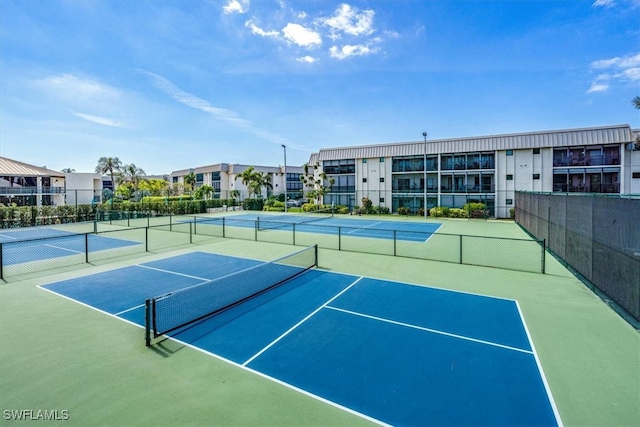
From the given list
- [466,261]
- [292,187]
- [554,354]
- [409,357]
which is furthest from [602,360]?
[292,187]

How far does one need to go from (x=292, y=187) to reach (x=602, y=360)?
2733 inches

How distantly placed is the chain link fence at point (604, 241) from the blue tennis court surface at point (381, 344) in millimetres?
2421

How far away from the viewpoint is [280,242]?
61.1ft

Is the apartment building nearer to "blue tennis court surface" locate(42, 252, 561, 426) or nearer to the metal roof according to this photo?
the metal roof

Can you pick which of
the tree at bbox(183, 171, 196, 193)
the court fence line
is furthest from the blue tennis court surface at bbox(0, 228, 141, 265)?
the tree at bbox(183, 171, 196, 193)

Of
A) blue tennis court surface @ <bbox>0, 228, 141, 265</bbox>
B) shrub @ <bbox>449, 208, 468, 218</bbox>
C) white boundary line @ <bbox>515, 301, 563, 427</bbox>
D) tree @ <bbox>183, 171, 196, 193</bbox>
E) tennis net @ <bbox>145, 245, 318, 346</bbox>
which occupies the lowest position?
white boundary line @ <bbox>515, 301, 563, 427</bbox>

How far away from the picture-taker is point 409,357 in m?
5.91

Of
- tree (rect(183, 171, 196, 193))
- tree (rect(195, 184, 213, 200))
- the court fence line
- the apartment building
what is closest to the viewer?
the court fence line

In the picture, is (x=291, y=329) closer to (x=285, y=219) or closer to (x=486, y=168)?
(x=285, y=219)

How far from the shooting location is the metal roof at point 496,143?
3078 cm

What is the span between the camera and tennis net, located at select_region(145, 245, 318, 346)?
696cm

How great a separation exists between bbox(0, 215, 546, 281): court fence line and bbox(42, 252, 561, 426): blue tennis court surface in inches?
166

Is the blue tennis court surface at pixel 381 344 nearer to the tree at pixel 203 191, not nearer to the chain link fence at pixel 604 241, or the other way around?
the chain link fence at pixel 604 241

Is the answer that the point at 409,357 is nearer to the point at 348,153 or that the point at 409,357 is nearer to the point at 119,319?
the point at 119,319
